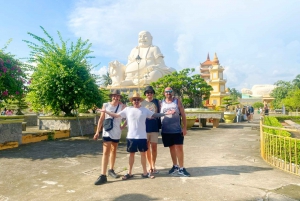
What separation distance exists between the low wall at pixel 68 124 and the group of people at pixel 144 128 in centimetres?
579

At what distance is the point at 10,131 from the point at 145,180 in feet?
16.7

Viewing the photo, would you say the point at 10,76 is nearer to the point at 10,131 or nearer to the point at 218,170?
the point at 10,131

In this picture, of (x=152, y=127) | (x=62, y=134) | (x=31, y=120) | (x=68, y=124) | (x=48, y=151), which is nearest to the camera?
(x=152, y=127)

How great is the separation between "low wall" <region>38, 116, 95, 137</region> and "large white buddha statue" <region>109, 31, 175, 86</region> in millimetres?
24907

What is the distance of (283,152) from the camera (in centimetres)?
483

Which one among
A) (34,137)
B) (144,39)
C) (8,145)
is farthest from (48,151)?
(144,39)

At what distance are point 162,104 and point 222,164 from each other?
1928 mm

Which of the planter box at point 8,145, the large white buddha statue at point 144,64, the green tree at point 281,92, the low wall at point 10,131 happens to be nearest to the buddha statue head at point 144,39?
the large white buddha statue at point 144,64

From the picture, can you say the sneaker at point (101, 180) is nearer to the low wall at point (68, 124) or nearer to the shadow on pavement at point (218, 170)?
the shadow on pavement at point (218, 170)

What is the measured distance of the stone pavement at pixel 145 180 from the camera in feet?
11.1

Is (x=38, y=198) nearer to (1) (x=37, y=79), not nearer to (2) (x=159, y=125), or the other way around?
(2) (x=159, y=125)

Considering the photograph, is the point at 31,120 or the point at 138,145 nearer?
the point at 138,145

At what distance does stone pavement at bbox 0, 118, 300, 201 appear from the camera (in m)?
3.38

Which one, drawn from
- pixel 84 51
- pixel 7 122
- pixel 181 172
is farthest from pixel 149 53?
pixel 181 172
